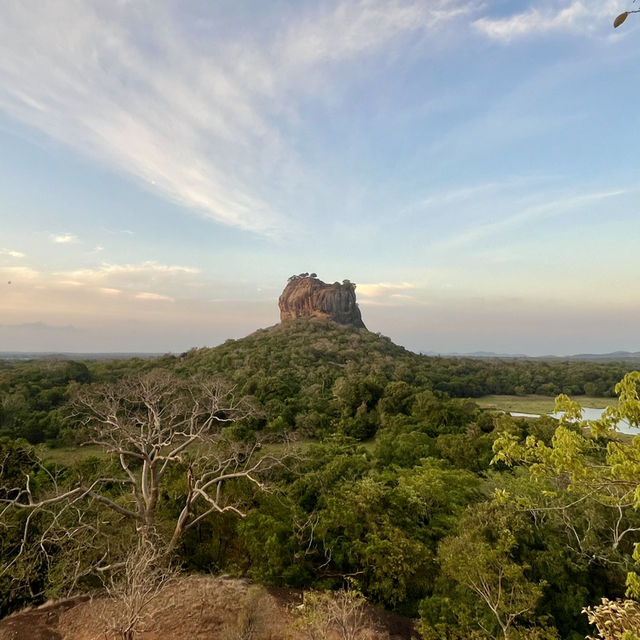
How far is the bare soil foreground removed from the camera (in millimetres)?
10992

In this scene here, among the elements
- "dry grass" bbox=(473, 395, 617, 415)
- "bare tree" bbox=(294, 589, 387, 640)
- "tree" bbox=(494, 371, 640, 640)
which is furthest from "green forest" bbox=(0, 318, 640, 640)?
"dry grass" bbox=(473, 395, 617, 415)

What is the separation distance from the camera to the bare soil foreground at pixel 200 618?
1099 cm

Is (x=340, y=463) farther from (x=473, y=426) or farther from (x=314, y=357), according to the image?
(x=314, y=357)

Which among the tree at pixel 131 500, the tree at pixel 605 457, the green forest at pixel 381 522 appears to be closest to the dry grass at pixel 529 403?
the green forest at pixel 381 522

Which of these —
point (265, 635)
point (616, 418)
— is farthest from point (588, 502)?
point (265, 635)

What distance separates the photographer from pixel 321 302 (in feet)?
332

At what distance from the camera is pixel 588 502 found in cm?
1548

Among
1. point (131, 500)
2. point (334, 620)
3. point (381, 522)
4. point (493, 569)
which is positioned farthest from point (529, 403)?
point (131, 500)

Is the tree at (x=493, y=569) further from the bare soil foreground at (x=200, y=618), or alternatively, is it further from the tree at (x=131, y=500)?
the tree at (x=131, y=500)

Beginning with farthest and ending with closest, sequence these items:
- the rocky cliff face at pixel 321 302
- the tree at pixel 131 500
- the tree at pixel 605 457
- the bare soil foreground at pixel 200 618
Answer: the rocky cliff face at pixel 321 302
the tree at pixel 131 500
the bare soil foreground at pixel 200 618
the tree at pixel 605 457

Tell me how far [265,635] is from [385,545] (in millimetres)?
5150

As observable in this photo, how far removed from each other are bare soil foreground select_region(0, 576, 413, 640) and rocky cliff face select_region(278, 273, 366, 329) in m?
86.5

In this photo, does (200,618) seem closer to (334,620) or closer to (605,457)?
(334,620)

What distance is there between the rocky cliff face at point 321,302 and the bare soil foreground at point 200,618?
8652 cm
